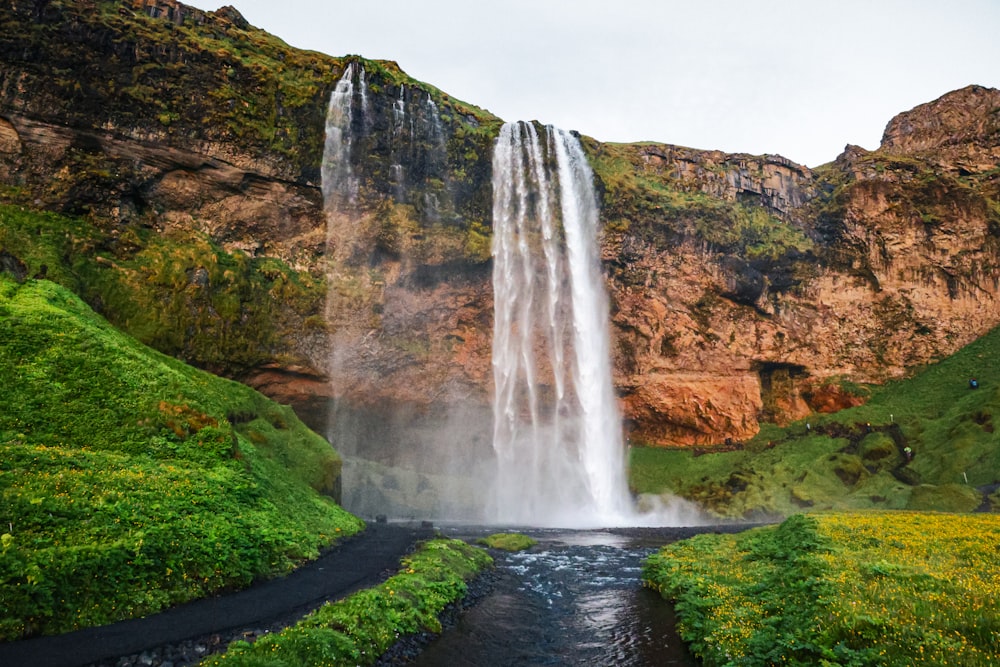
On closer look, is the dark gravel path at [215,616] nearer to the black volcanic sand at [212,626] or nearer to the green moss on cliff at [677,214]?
the black volcanic sand at [212,626]

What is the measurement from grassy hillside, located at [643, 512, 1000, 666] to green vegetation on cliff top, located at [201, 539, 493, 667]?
6128 mm

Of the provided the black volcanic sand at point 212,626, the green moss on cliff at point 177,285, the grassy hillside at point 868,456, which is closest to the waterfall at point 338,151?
the green moss on cliff at point 177,285

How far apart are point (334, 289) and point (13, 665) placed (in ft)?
123

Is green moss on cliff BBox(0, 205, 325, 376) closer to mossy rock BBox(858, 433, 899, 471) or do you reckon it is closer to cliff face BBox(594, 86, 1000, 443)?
cliff face BBox(594, 86, 1000, 443)

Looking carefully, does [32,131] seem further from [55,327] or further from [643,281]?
[643,281]

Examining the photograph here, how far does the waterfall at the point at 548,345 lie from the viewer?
49188mm

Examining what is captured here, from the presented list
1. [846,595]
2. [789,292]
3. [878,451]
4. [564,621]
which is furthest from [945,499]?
[789,292]

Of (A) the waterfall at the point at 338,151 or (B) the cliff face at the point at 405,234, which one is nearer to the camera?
(B) the cliff face at the point at 405,234

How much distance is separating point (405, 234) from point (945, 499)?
4103cm

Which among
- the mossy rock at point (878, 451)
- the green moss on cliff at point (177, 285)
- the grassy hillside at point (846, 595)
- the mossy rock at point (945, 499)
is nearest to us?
the grassy hillside at point (846, 595)

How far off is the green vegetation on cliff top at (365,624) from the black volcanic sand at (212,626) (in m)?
0.38

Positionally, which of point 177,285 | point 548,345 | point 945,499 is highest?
point 177,285

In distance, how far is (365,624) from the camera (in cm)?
1129

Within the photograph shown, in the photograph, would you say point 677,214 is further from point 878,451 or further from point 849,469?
point 878,451
